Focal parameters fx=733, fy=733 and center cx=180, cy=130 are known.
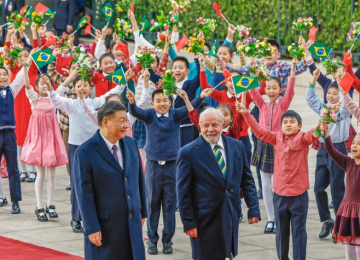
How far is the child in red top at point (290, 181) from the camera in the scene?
758 cm

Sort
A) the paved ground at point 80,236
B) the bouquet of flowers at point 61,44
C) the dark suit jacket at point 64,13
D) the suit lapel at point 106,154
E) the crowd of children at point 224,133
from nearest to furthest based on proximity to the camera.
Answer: the suit lapel at point 106,154 → the crowd of children at point 224,133 → the paved ground at point 80,236 → the bouquet of flowers at point 61,44 → the dark suit jacket at point 64,13

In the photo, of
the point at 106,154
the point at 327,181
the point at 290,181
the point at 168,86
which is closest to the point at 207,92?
the point at 168,86

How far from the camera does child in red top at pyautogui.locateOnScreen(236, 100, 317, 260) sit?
7582 mm

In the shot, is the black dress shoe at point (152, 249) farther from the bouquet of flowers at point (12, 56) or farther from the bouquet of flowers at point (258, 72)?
the bouquet of flowers at point (12, 56)

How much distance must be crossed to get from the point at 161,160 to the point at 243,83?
53.5 inches

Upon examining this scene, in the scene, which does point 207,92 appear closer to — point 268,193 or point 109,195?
point 268,193

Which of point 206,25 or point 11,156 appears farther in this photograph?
point 206,25

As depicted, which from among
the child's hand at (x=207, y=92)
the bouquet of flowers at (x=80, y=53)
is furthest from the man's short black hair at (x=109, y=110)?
the bouquet of flowers at (x=80, y=53)

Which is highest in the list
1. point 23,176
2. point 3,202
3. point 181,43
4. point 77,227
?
point 181,43

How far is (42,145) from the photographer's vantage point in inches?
390

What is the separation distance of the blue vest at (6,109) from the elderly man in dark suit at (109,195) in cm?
429

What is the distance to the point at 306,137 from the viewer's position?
7727mm

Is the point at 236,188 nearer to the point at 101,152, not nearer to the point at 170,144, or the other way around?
the point at 101,152

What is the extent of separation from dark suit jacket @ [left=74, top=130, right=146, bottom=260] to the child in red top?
197cm
